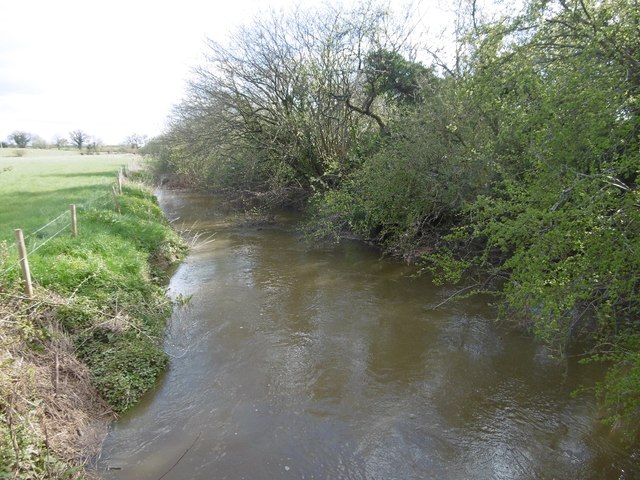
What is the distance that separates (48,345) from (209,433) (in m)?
2.80

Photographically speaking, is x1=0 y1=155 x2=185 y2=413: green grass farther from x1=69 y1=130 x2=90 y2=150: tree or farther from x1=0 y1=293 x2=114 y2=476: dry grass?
x1=69 y1=130 x2=90 y2=150: tree

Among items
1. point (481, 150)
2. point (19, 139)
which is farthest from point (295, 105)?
point (19, 139)

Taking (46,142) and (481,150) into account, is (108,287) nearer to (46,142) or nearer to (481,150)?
(481,150)

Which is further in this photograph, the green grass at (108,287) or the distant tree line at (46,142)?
the distant tree line at (46,142)

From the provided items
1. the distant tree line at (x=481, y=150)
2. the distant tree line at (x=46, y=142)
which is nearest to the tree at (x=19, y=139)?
the distant tree line at (x=46, y=142)

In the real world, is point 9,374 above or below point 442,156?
below

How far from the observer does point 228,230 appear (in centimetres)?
1955

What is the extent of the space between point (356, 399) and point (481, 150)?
717 cm

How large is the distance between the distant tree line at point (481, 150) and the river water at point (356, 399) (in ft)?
2.67

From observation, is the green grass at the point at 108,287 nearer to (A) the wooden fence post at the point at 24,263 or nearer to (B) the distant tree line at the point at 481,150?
(A) the wooden fence post at the point at 24,263

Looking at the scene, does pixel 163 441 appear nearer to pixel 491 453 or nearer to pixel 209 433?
pixel 209 433

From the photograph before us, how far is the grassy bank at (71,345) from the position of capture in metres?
4.68

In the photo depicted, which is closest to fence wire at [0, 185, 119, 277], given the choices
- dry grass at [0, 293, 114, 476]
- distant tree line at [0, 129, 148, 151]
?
dry grass at [0, 293, 114, 476]

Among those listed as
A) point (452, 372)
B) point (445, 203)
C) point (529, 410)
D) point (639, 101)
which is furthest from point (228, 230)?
point (639, 101)
